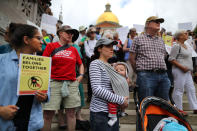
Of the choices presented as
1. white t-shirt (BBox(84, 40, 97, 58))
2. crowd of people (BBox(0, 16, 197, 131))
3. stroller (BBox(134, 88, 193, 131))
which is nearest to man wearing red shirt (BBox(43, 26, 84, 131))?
crowd of people (BBox(0, 16, 197, 131))

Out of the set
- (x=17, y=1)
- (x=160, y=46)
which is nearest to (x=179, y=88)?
(x=160, y=46)

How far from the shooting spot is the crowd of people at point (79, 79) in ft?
4.60

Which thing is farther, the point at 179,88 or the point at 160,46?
the point at 179,88

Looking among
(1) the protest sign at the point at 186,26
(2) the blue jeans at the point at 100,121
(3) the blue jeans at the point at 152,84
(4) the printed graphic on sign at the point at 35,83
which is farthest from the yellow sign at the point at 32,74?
(1) the protest sign at the point at 186,26

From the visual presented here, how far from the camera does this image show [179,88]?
12.0ft

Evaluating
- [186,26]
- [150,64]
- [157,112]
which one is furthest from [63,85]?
[186,26]

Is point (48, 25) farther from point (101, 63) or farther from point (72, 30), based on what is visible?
point (101, 63)

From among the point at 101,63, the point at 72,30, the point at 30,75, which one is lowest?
the point at 30,75

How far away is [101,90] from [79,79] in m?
1.16

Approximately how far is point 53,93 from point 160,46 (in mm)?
2066

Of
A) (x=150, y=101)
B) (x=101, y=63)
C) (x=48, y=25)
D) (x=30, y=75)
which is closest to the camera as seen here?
(x=30, y=75)

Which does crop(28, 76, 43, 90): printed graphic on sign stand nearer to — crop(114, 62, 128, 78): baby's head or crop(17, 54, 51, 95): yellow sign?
crop(17, 54, 51, 95): yellow sign

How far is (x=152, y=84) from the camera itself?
2.73 m

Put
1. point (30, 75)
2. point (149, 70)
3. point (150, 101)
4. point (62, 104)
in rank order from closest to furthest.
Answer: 1. point (30, 75)
2. point (150, 101)
3. point (62, 104)
4. point (149, 70)
